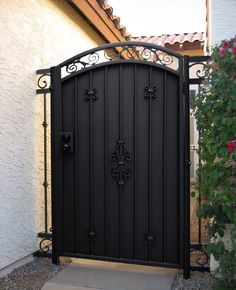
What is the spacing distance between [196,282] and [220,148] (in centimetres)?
135

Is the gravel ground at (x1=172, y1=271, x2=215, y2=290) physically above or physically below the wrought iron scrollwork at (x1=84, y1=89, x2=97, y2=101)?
below

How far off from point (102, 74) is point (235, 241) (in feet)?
6.55

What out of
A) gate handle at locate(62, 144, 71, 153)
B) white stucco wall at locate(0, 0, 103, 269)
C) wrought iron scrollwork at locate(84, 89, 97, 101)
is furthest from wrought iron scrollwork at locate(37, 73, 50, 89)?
gate handle at locate(62, 144, 71, 153)

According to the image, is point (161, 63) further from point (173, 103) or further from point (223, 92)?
point (223, 92)

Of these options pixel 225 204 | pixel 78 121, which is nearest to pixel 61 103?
pixel 78 121

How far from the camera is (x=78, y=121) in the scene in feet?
12.1

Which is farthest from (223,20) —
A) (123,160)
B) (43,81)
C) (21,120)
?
(21,120)

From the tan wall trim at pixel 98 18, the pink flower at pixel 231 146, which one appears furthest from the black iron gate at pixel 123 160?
the tan wall trim at pixel 98 18

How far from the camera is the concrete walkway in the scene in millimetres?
3289

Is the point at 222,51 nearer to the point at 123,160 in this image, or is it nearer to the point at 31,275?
the point at 123,160

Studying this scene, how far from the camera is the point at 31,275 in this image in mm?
3574

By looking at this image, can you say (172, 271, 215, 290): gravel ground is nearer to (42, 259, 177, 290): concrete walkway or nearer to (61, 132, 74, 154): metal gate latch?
(42, 259, 177, 290): concrete walkway

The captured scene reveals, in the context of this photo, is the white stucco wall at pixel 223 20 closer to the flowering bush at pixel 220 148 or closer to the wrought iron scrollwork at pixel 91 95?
the flowering bush at pixel 220 148

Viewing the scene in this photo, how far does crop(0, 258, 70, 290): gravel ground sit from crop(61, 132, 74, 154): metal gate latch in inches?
48.5
